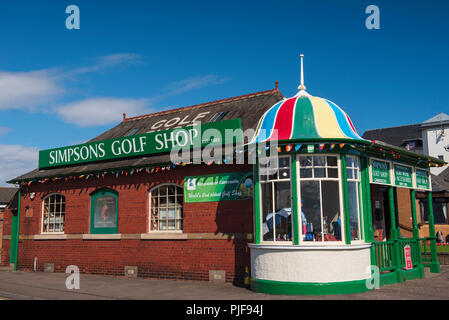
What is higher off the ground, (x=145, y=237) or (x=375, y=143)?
(x=375, y=143)

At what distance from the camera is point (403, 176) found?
1362 cm

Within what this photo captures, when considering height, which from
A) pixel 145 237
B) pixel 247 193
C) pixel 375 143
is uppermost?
pixel 375 143

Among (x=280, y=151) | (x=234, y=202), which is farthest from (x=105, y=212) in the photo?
(x=280, y=151)

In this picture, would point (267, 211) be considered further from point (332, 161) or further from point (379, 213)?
point (379, 213)

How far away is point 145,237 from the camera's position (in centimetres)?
1484

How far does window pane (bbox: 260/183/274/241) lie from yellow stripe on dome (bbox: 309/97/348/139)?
1.96 meters

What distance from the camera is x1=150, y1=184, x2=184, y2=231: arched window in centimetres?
1456

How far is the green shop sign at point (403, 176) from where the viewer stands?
1322 cm

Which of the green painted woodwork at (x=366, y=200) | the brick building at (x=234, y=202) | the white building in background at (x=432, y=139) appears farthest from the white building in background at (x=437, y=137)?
the green painted woodwork at (x=366, y=200)
